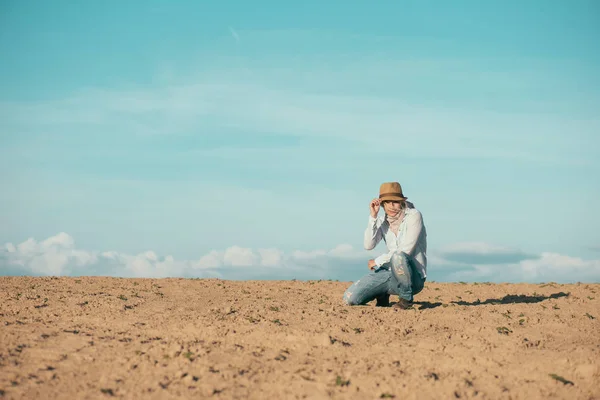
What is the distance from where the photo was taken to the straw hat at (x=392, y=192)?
8.00 metres

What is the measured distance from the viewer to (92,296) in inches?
373

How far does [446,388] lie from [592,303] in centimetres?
665

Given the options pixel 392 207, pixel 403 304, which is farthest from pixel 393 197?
pixel 403 304

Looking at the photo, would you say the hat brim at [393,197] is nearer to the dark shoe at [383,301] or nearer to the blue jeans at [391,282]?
the blue jeans at [391,282]

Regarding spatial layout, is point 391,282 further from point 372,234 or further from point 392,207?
point 392,207

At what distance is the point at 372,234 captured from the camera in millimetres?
8398

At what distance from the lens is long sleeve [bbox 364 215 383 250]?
837cm

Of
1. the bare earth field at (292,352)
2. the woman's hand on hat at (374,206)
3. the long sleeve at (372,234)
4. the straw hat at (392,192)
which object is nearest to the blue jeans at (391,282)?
the long sleeve at (372,234)

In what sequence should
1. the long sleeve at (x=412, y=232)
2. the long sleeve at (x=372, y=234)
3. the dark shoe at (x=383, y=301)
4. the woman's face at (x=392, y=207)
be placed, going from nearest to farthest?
1. the long sleeve at (x=412, y=232)
2. the woman's face at (x=392, y=207)
3. the long sleeve at (x=372, y=234)
4. the dark shoe at (x=383, y=301)

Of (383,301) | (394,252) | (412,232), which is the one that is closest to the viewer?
(412,232)

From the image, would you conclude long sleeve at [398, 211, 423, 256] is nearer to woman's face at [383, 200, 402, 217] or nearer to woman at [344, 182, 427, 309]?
woman at [344, 182, 427, 309]

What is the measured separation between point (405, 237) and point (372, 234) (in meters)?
0.57

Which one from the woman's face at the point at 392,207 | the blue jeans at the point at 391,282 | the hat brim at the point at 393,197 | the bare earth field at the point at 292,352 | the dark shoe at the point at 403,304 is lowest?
the bare earth field at the point at 292,352

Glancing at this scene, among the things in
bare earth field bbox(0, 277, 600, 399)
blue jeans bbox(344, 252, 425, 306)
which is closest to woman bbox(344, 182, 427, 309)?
blue jeans bbox(344, 252, 425, 306)
